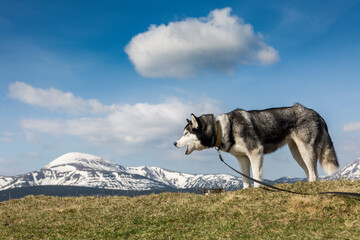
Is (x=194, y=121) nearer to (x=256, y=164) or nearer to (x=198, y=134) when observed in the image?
(x=198, y=134)

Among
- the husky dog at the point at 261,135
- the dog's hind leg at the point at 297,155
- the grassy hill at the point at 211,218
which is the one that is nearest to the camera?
the grassy hill at the point at 211,218

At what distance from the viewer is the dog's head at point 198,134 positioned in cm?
1534

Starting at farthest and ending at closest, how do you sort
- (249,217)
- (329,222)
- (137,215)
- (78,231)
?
1. (137,215)
2. (78,231)
3. (249,217)
4. (329,222)

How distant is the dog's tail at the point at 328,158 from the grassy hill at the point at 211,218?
0.72m

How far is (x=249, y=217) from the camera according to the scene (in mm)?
11875

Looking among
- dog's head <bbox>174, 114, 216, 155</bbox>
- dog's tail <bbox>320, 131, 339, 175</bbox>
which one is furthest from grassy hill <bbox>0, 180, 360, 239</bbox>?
dog's head <bbox>174, 114, 216, 155</bbox>

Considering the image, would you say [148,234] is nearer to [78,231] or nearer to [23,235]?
[78,231]

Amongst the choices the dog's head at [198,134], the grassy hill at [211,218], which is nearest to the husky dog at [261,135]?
the dog's head at [198,134]

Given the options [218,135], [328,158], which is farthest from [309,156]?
[218,135]

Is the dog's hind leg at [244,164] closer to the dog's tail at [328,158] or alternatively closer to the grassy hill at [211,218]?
the grassy hill at [211,218]

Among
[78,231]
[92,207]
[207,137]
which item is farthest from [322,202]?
[92,207]

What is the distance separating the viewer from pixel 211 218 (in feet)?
40.6

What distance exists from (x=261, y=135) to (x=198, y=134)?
2.69m

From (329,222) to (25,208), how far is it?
15819mm
